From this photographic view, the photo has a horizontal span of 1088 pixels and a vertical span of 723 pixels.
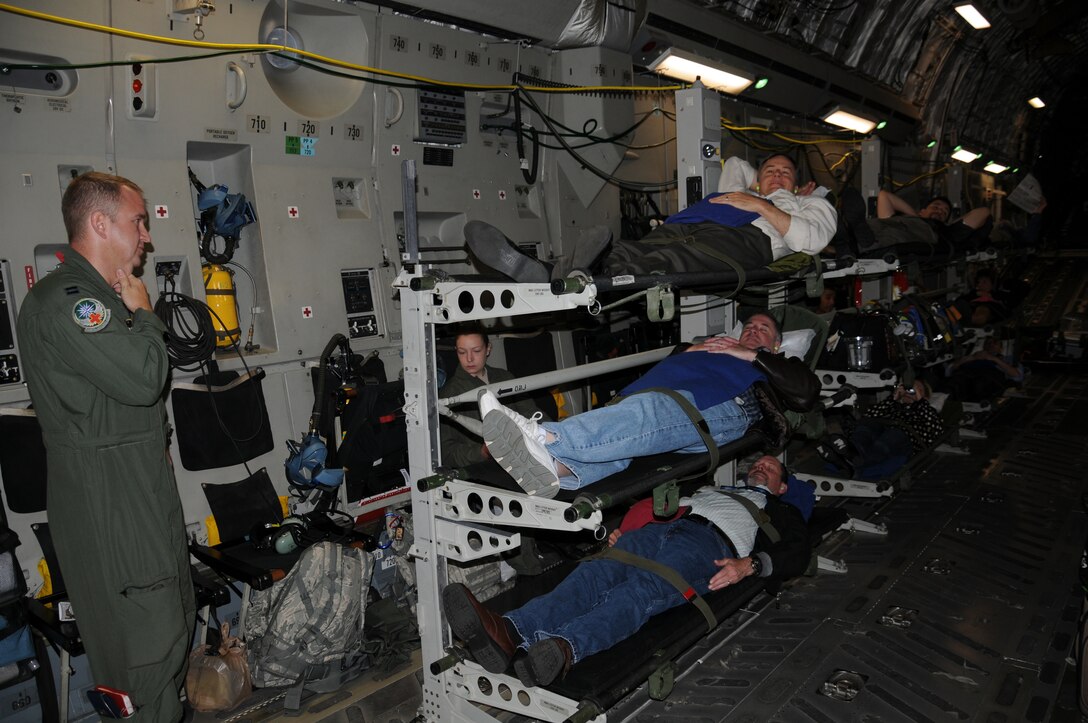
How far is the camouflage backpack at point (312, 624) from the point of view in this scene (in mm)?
3760

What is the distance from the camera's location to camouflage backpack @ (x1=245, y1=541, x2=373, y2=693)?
→ 376 cm

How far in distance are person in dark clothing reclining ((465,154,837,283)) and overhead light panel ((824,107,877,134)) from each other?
687 centimetres

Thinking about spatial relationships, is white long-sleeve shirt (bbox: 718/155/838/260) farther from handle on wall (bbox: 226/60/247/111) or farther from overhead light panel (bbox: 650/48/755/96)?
handle on wall (bbox: 226/60/247/111)

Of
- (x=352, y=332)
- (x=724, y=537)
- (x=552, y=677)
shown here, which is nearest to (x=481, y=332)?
(x=352, y=332)

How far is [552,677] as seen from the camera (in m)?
2.74

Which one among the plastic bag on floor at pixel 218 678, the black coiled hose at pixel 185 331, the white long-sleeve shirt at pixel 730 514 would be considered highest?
Answer: the black coiled hose at pixel 185 331

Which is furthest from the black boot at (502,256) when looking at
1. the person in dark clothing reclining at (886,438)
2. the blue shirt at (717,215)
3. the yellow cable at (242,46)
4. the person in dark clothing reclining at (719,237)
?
the person in dark clothing reclining at (886,438)

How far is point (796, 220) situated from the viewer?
410 cm

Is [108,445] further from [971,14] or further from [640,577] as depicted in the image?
[971,14]

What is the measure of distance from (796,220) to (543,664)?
273cm

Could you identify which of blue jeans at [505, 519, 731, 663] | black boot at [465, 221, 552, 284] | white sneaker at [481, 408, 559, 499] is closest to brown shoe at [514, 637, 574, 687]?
blue jeans at [505, 519, 731, 663]

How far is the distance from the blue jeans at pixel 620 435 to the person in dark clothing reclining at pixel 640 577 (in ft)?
1.97

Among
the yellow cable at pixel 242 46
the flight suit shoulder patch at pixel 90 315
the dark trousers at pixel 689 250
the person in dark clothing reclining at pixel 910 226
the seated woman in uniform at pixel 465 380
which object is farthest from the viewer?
the person in dark clothing reclining at pixel 910 226

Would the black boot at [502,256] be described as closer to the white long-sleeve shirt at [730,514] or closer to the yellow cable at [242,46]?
the white long-sleeve shirt at [730,514]
